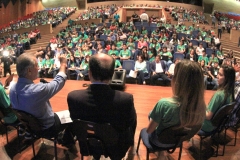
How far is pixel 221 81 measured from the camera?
2146mm

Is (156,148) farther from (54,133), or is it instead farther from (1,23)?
(1,23)

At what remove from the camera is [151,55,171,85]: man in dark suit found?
527 centimetres

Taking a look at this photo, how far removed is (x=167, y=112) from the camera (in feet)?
5.57

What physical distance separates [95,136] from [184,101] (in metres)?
0.68

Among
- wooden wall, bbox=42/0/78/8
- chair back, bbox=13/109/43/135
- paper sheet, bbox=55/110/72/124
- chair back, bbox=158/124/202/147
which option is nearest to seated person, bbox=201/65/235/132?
chair back, bbox=158/124/202/147

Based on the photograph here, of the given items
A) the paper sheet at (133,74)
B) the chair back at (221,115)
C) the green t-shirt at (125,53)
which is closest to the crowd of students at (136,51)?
the green t-shirt at (125,53)

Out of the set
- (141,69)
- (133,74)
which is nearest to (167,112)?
(133,74)

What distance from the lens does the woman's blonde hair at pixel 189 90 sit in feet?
5.32

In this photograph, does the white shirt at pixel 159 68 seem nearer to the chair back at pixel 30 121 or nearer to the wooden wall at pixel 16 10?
the chair back at pixel 30 121

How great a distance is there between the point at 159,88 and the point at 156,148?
2.50 metres

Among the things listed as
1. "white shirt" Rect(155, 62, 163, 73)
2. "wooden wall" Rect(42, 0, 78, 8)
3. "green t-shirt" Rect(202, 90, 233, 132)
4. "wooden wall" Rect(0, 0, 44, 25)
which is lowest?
"white shirt" Rect(155, 62, 163, 73)

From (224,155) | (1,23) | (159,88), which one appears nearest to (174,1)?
(1,23)

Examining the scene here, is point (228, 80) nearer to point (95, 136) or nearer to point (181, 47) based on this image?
point (95, 136)

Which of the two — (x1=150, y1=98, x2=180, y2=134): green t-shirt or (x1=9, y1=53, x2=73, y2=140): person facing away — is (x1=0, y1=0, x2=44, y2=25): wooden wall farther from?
(x1=150, y1=98, x2=180, y2=134): green t-shirt
